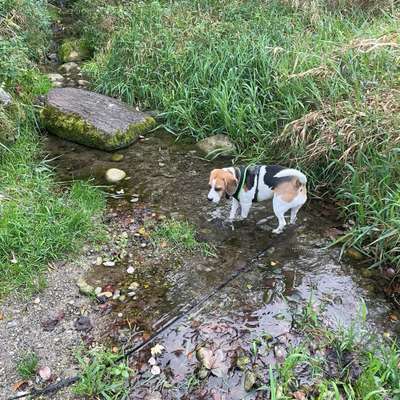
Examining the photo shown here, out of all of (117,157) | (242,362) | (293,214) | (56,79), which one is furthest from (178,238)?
(56,79)

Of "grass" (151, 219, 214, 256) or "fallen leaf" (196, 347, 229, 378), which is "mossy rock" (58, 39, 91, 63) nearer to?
"grass" (151, 219, 214, 256)

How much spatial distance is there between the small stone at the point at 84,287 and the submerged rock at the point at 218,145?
2556mm

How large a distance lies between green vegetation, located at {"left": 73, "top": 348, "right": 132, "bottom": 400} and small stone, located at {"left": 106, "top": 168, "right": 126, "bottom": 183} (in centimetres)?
243

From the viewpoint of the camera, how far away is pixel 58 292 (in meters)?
3.71

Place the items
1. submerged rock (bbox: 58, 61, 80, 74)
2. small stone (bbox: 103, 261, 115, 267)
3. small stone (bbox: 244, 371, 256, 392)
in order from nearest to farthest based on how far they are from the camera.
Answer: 1. small stone (bbox: 244, 371, 256, 392)
2. small stone (bbox: 103, 261, 115, 267)
3. submerged rock (bbox: 58, 61, 80, 74)

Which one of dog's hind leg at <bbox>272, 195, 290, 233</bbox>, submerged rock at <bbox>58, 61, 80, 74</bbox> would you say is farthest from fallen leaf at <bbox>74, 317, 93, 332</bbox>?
submerged rock at <bbox>58, 61, 80, 74</bbox>

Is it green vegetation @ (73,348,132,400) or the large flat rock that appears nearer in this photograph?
green vegetation @ (73,348,132,400)

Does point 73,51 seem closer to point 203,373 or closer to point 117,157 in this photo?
point 117,157

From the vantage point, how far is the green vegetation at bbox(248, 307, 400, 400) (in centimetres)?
280

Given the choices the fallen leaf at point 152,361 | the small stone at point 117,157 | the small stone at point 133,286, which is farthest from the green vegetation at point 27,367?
the small stone at point 117,157

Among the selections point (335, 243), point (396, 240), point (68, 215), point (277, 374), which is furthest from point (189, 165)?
point (277, 374)

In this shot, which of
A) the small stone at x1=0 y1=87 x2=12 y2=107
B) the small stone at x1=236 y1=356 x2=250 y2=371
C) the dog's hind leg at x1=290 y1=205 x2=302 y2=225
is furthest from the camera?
the small stone at x1=0 y1=87 x2=12 y2=107

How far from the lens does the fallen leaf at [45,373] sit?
3027 millimetres

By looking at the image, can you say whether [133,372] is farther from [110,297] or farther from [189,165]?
[189,165]
